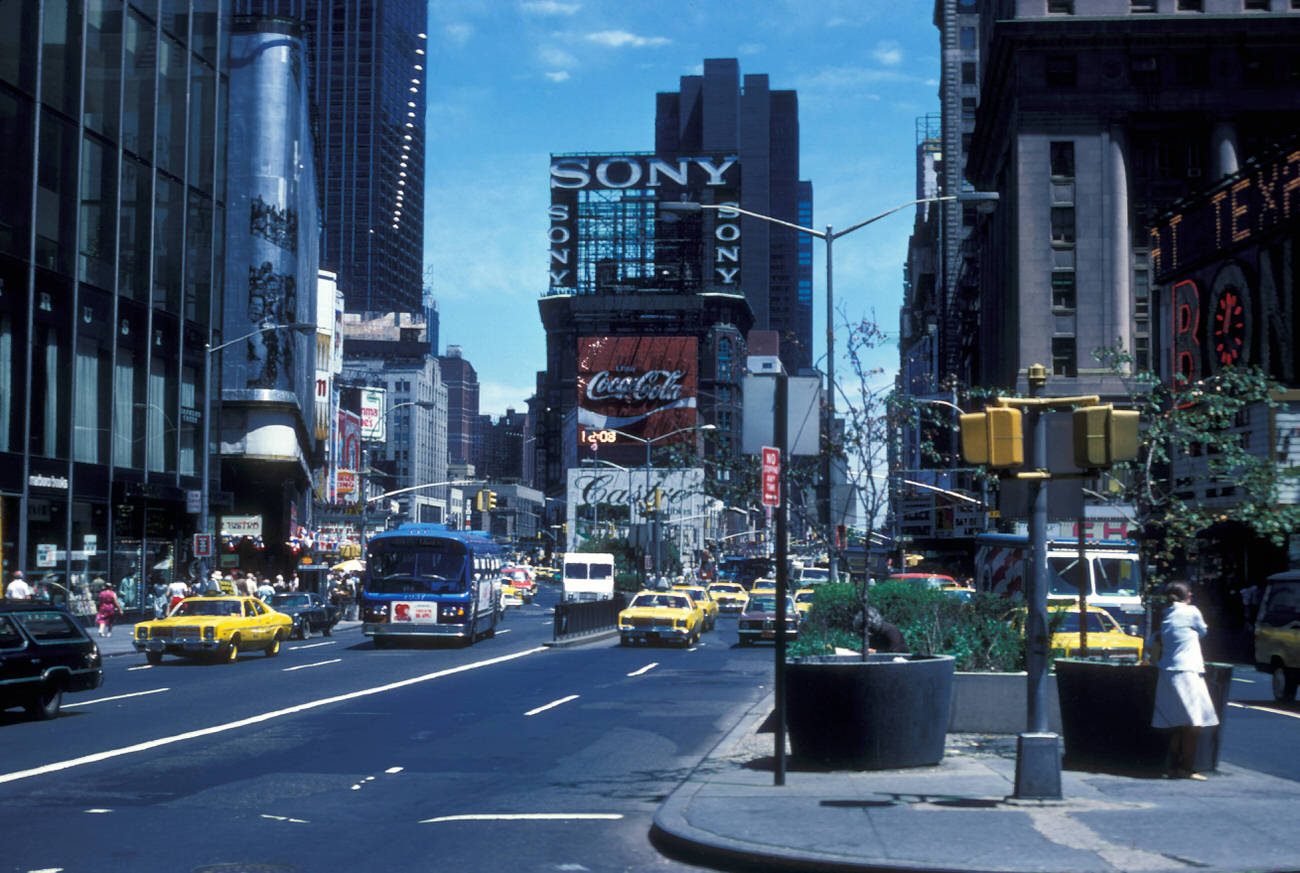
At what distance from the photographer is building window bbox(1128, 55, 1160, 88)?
2867 inches

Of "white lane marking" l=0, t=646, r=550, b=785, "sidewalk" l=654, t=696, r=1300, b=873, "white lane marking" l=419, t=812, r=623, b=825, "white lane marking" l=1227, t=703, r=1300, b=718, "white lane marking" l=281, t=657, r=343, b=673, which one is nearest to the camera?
"sidewalk" l=654, t=696, r=1300, b=873

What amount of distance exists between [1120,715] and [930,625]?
5670mm

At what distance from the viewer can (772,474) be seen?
12.3 meters

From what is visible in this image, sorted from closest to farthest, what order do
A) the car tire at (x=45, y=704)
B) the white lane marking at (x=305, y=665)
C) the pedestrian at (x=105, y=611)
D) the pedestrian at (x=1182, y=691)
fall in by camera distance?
the pedestrian at (x=1182, y=691)
the car tire at (x=45, y=704)
the white lane marking at (x=305, y=665)
the pedestrian at (x=105, y=611)

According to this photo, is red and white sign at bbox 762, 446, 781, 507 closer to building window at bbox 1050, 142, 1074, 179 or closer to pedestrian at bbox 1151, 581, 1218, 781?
pedestrian at bbox 1151, 581, 1218, 781

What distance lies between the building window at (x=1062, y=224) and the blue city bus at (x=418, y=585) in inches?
1734

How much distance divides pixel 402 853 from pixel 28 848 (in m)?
2.59

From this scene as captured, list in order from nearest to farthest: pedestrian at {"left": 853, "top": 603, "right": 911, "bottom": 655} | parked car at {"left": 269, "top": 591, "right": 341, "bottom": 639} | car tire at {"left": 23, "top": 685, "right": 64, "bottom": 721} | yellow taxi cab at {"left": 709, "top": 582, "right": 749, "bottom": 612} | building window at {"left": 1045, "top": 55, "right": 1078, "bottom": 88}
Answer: pedestrian at {"left": 853, "top": 603, "right": 911, "bottom": 655}, car tire at {"left": 23, "top": 685, "right": 64, "bottom": 721}, parked car at {"left": 269, "top": 591, "right": 341, "bottom": 639}, yellow taxi cab at {"left": 709, "top": 582, "right": 749, "bottom": 612}, building window at {"left": 1045, "top": 55, "right": 1078, "bottom": 88}

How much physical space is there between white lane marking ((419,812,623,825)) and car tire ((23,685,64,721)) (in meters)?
9.91

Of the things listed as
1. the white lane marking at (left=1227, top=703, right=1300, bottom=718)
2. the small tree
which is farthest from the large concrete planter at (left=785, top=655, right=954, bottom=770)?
the white lane marking at (left=1227, top=703, right=1300, bottom=718)

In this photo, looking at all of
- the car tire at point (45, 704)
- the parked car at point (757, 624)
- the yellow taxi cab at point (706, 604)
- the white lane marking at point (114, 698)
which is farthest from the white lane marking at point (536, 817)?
the yellow taxi cab at point (706, 604)

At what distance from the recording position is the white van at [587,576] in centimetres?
7594

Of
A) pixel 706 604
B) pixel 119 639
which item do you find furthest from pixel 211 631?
pixel 706 604

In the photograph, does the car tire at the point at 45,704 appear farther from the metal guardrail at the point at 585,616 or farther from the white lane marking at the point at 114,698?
the metal guardrail at the point at 585,616
